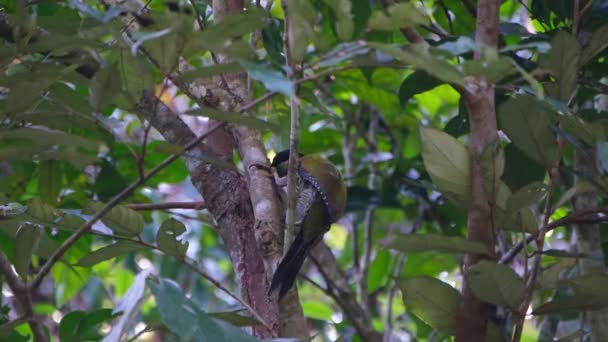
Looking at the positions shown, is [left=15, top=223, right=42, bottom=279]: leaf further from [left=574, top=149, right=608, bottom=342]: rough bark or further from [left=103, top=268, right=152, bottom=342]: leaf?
[left=574, top=149, right=608, bottom=342]: rough bark

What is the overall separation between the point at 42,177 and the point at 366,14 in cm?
103

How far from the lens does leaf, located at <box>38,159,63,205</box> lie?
2.30m

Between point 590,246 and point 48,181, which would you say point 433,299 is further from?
point 48,181

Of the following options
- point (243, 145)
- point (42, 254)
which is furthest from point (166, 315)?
point (243, 145)

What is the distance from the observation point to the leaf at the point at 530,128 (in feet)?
4.39

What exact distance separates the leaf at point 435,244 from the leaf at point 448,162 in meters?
0.11

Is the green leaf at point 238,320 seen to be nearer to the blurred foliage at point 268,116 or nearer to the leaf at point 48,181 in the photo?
the blurred foliage at point 268,116

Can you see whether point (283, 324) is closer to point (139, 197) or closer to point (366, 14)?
point (366, 14)

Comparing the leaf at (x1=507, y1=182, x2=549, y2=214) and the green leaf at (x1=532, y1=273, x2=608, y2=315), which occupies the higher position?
the leaf at (x1=507, y1=182, x2=549, y2=214)

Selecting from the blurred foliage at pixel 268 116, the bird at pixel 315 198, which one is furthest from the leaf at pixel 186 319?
the bird at pixel 315 198

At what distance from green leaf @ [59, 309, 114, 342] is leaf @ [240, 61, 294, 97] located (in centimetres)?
75

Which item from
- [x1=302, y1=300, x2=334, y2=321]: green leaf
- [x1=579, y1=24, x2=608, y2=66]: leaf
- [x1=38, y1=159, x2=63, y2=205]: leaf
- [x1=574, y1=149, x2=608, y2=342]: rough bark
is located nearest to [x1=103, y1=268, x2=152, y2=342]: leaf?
[x1=579, y1=24, x2=608, y2=66]: leaf

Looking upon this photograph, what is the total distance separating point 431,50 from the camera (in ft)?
3.58

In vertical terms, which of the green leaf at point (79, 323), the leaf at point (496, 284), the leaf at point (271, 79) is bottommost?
the green leaf at point (79, 323)
